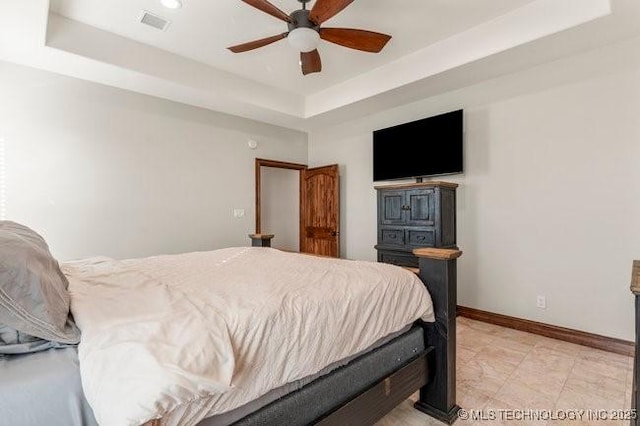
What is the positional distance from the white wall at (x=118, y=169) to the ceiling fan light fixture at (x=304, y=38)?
7.51ft

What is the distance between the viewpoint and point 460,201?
12.4 feet

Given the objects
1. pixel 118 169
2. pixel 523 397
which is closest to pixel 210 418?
pixel 523 397


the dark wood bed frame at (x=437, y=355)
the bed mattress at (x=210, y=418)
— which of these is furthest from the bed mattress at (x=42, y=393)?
the dark wood bed frame at (x=437, y=355)

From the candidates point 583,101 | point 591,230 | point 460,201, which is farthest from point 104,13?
point 591,230

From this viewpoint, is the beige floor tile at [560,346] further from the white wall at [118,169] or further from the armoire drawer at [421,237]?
the white wall at [118,169]

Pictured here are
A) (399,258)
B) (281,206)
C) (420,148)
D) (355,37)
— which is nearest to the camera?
(355,37)

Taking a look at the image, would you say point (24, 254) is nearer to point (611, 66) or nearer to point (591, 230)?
point (591, 230)

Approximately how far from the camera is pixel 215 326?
3.48ft

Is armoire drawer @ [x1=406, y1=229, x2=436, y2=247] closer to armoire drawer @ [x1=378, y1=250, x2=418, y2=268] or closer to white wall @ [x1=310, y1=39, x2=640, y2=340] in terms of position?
armoire drawer @ [x1=378, y1=250, x2=418, y2=268]

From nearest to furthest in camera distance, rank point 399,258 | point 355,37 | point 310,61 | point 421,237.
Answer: point 355,37 → point 310,61 → point 421,237 → point 399,258

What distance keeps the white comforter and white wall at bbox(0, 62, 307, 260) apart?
172 centimetres

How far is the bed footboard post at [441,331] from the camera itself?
182cm

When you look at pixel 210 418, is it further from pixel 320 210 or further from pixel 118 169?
pixel 320 210

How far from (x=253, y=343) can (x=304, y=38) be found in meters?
2.19
